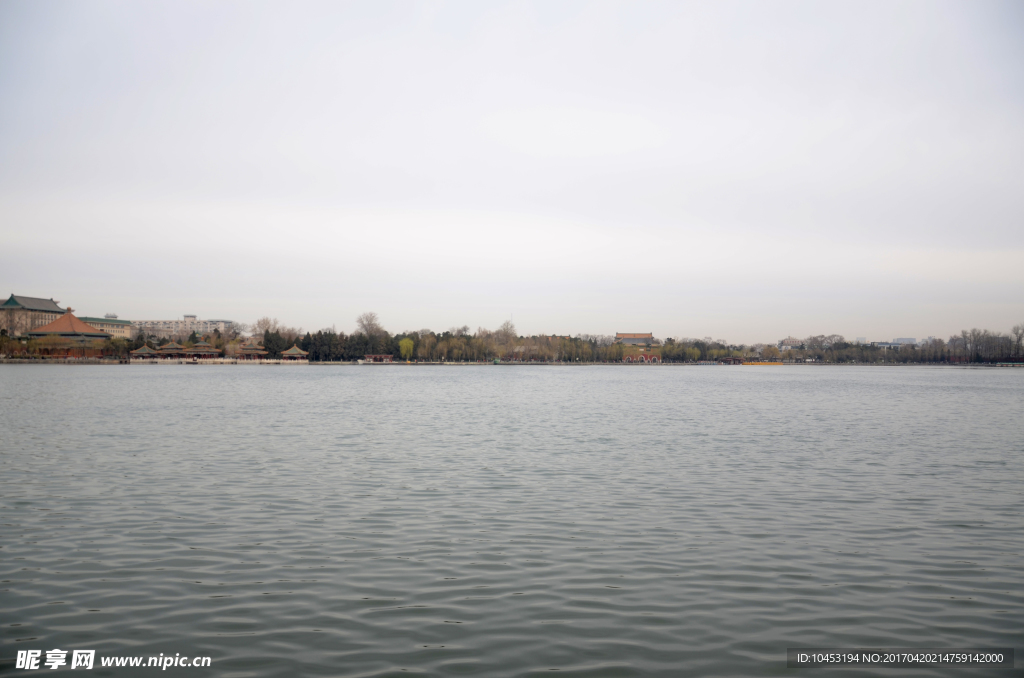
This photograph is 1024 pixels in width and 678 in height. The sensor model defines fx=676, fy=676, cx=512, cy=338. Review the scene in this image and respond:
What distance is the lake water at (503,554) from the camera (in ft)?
21.1

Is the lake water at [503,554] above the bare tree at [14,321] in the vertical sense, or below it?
below

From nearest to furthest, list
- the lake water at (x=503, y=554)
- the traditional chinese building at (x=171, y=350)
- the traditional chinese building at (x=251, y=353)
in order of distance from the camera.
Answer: the lake water at (x=503, y=554) → the traditional chinese building at (x=171, y=350) → the traditional chinese building at (x=251, y=353)

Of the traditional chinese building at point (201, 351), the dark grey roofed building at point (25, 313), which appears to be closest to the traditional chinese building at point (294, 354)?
the traditional chinese building at point (201, 351)

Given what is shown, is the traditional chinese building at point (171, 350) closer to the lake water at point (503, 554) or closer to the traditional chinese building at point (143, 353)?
the traditional chinese building at point (143, 353)

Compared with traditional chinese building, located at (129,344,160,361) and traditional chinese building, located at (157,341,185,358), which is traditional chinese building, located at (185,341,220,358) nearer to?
traditional chinese building, located at (157,341,185,358)

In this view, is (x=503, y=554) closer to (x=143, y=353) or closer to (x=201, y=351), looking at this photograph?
(x=143, y=353)

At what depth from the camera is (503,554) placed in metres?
9.39

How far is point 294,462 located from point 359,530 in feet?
24.9

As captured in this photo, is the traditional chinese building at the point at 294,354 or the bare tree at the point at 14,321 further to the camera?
the traditional chinese building at the point at 294,354

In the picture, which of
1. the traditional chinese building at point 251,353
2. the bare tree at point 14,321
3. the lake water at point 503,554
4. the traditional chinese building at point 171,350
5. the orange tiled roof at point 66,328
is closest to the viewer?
the lake water at point 503,554

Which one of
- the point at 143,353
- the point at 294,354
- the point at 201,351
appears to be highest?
the point at 201,351

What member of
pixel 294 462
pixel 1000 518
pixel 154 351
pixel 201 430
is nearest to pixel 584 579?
pixel 1000 518

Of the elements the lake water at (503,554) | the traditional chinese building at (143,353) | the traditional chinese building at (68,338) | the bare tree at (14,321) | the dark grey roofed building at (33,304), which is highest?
the dark grey roofed building at (33,304)

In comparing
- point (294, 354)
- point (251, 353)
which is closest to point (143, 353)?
point (251, 353)
